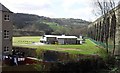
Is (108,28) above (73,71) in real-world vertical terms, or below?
above

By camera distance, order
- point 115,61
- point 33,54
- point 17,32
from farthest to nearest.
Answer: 1. point 17,32
2. point 33,54
3. point 115,61

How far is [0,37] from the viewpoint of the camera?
3822 cm

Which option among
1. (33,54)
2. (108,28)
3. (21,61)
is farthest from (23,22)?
(21,61)

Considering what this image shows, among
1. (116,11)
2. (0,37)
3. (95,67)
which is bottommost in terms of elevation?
(95,67)

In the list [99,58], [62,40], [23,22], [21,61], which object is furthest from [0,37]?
[23,22]

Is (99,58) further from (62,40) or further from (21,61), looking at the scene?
(62,40)

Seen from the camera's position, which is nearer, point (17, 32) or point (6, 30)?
point (6, 30)

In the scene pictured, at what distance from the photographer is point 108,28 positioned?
2290 inches

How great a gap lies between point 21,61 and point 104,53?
10.5 meters

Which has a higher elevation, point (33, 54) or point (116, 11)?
point (116, 11)

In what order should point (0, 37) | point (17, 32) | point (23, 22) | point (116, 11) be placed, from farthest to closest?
point (23, 22), point (17, 32), point (116, 11), point (0, 37)

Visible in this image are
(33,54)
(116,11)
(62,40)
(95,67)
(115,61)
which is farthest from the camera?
(62,40)

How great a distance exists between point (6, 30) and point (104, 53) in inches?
554

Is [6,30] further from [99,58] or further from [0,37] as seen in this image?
[99,58]
